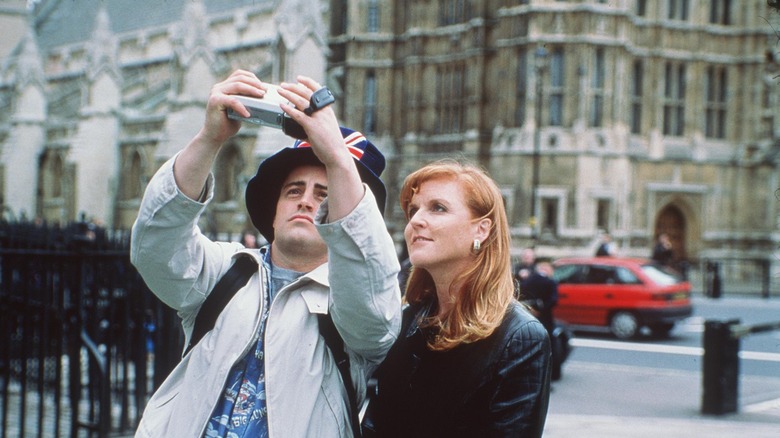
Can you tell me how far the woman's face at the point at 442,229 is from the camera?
8.64 ft

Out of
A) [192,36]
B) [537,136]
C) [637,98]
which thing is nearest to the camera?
[537,136]

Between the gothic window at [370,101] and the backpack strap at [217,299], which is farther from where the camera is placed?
the gothic window at [370,101]

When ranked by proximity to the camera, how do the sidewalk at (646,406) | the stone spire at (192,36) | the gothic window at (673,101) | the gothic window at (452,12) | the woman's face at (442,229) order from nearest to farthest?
the woman's face at (442,229)
the sidewalk at (646,406)
the gothic window at (673,101)
the gothic window at (452,12)
the stone spire at (192,36)

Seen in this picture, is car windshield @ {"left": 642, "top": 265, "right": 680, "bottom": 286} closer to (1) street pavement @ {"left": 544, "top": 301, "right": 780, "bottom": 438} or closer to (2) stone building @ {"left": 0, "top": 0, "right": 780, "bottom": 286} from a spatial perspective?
(1) street pavement @ {"left": 544, "top": 301, "right": 780, "bottom": 438}

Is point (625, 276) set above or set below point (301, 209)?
below

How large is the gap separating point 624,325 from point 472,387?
14050mm

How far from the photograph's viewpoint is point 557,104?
27312 millimetres

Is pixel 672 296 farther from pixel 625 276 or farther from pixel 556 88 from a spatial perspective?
pixel 556 88

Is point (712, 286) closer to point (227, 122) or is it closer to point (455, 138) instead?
point (455, 138)

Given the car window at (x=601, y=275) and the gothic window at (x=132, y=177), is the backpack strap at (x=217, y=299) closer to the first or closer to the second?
the car window at (x=601, y=275)

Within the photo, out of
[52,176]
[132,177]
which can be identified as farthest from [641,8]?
[52,176]

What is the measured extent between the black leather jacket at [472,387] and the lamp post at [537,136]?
77.6 feet

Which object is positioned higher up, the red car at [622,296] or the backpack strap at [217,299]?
the backpack strap at [217,299]

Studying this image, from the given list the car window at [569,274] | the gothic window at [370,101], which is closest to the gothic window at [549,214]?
the gothic window at [370,101]
